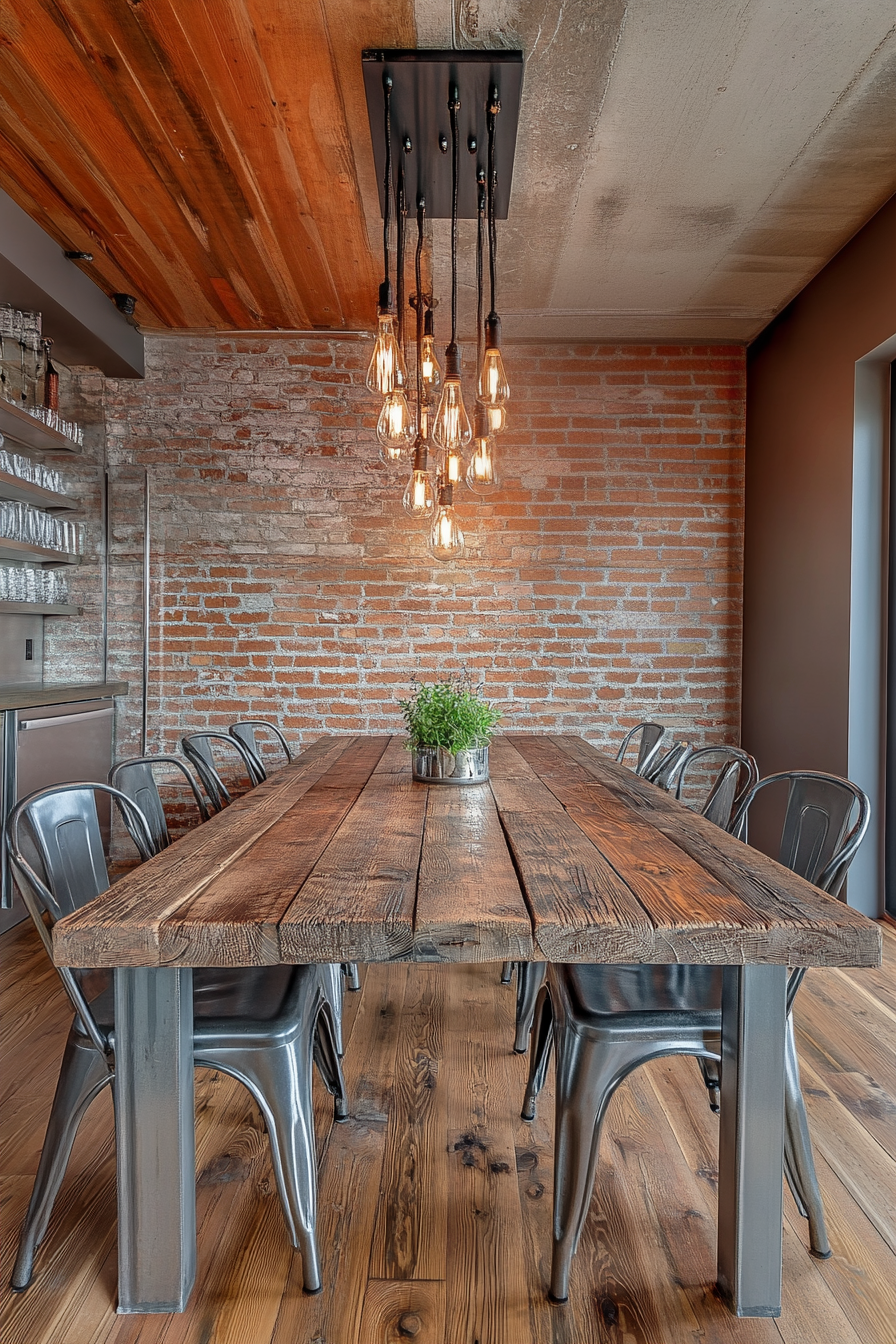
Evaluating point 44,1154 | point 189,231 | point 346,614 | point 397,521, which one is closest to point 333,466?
point 397,521

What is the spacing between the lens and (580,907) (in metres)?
1.18

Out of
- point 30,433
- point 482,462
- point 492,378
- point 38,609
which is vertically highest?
point 30,433

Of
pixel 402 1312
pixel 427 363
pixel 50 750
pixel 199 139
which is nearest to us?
pixel 402 1312

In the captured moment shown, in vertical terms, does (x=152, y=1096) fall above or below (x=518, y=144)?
below

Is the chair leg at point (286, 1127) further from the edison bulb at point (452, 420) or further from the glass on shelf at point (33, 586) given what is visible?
the glass on shelf at point (33, 586)

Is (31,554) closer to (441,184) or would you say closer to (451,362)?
(441,184)

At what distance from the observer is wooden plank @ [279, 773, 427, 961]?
1.12m

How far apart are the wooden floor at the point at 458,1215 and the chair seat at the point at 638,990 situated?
44 centimetres

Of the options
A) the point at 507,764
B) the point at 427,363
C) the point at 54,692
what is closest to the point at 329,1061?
the point at 507,764

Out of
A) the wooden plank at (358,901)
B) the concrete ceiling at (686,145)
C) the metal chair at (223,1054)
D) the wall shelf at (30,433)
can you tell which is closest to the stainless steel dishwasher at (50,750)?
the wall shelf at (30,433)

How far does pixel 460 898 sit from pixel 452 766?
1.07 metres

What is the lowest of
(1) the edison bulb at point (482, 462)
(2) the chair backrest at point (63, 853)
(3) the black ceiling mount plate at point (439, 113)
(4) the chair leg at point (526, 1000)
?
(4) the chair leg at point (526, 1000)

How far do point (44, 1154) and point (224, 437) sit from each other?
350cm

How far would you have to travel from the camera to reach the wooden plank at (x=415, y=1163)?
1457 mm
